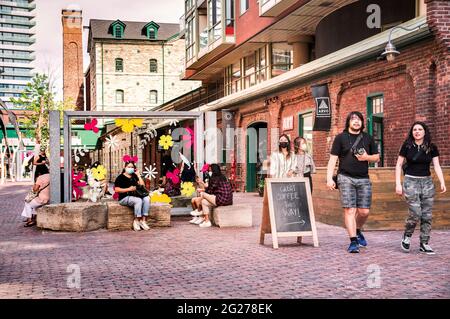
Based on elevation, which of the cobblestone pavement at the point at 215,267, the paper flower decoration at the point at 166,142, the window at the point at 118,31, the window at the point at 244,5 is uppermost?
the window at the point at 118,31

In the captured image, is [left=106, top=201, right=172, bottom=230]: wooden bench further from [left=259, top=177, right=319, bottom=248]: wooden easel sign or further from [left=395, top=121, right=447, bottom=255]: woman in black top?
[left=395, top=121, right=447, bottom=255]: woman in black top

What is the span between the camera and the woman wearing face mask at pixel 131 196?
475 inches

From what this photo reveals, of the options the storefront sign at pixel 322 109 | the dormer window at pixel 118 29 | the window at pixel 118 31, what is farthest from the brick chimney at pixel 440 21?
the window at pixel 118 31

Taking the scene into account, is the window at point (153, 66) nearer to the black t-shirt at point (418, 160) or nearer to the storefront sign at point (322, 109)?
the storefront sign at point (322, 109)

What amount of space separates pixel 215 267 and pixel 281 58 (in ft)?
58.7

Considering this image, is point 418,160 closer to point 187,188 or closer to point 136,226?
point 136,226

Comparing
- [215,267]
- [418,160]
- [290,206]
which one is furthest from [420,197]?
[215,267]

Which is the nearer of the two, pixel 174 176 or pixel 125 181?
pixel 125 181

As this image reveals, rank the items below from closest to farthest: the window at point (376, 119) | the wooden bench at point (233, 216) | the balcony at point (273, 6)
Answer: the wooden bench at point (233, 216)
the window at point (376, 119)
the balcony at point (273, 6)

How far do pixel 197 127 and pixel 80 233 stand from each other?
13.3ft

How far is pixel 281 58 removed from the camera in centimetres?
2445

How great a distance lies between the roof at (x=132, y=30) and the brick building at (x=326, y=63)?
118 ft

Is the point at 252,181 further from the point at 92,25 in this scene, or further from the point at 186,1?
the point at 92,25
